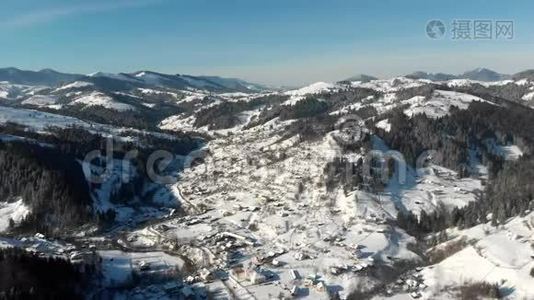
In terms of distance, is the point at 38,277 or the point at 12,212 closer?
the point at 38,277

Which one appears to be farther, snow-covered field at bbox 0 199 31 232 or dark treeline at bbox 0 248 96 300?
snow-covered field at bbox 0 199 31 232

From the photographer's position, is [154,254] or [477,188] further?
[477,188]

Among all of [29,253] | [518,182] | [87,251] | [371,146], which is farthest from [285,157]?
[29,253]

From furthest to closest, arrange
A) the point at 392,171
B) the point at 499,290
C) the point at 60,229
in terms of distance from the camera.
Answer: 1. the point at 392,171
2. the point at 60,229
3. the point at 499,290

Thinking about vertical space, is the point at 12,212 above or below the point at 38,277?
below

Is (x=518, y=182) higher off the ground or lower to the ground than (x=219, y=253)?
higher

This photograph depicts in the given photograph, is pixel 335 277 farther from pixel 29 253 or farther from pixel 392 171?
pixel 392 171

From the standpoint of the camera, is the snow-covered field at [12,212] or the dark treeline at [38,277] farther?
the snow-covered field at [12,212]

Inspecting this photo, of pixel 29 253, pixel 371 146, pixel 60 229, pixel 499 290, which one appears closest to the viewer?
pixel 499 290
